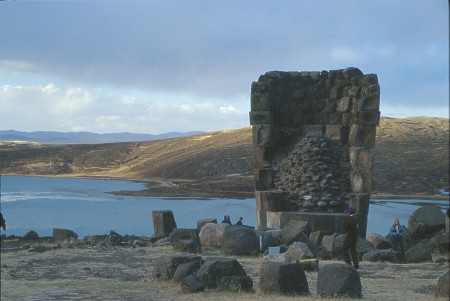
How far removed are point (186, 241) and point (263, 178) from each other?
5832 millimetres

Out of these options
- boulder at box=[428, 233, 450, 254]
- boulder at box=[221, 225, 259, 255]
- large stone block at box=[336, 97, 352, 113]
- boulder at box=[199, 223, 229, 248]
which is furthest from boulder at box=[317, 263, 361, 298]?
large stone block at box=[336, 97, 352, 113]

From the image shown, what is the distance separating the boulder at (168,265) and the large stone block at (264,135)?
10.0 metres

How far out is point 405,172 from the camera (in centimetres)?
4750

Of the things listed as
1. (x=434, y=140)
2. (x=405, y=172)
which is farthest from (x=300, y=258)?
(x=434, y=140)

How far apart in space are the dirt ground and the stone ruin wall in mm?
4702

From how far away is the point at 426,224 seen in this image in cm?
2038

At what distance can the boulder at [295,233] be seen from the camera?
16.7 m

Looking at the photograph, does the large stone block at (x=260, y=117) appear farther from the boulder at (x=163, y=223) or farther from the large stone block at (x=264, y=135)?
the boulder at (x=163, y=223)

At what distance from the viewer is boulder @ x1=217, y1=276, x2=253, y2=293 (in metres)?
10.7

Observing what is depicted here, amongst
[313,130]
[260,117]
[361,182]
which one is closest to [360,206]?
[361,182]

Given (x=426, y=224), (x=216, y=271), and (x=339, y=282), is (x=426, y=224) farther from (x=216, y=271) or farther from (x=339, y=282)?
(x=339, y=282)

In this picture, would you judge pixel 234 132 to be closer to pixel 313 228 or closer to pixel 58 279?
pixel 313 228

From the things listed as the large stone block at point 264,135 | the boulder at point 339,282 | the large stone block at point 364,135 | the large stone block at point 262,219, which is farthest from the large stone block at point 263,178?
the boulder at point 339,282

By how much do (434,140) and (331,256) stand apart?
5296 cm
